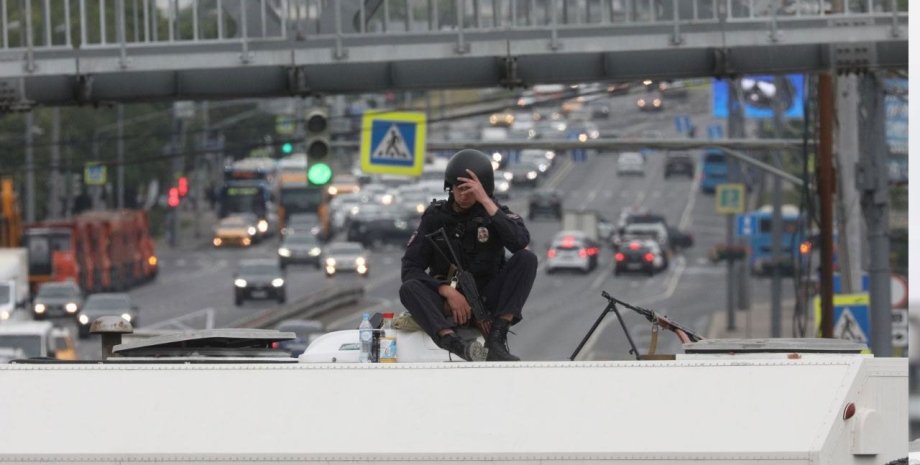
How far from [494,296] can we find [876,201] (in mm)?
14636

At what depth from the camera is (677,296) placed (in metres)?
69.1

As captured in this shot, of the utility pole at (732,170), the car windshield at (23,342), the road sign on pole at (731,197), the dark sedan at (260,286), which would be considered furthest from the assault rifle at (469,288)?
the dark sedan at (260,286)

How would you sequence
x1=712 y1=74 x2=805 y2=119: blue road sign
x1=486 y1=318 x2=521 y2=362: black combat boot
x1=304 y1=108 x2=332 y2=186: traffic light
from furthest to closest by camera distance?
x1=712 y1=74 x2=805 y2=119: blue road sign
x1=304 y1=108 x2=332 y2=186: traffic light
x1=486 y1=318 x2=521 y2=362: black combat boot

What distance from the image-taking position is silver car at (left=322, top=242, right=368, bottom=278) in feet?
245

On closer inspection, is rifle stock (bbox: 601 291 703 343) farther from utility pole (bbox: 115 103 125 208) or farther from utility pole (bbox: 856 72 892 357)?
utility pole (bbox: 115 103 125 208)

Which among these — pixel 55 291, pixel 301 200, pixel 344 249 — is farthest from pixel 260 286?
pixel 301 200

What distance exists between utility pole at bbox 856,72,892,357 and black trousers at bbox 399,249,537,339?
14.1 meters

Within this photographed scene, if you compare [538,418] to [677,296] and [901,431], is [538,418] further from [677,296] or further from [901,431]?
[677,296]

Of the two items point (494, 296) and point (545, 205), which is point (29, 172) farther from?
point (494, 296)

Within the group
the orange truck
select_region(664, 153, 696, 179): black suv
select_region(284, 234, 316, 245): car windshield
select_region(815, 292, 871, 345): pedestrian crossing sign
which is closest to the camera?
select_region(815, 292, 871, 345): pedestrian crossing sign

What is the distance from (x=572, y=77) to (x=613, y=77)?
0.52 m

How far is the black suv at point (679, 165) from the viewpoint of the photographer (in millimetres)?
116000

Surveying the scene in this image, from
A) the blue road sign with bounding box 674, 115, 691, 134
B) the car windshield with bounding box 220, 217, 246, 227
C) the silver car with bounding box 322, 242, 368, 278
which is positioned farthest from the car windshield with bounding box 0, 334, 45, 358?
the blue road sign with bounding box 674, 115, 691, 134
